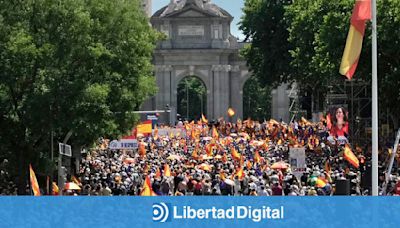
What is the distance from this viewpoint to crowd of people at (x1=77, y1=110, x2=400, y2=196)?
28797 millimetres

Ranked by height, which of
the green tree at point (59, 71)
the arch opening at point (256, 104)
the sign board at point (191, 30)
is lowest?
the arch opening at point (256, 104)

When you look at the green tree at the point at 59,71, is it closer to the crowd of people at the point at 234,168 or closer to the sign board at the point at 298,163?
the crowd of people at the point at 234,168

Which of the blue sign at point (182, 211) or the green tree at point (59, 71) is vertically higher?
the green tree at point (59, 71)

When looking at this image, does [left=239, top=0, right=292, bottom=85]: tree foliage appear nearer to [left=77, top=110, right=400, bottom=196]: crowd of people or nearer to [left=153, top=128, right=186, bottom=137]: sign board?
[left=77, top=110, right=400, bottom=196]: crowd of people

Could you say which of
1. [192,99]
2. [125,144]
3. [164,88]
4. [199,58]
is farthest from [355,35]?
[192,99]

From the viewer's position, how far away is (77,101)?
107 ft

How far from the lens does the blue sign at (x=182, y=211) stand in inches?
640

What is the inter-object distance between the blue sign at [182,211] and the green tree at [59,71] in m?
15.4

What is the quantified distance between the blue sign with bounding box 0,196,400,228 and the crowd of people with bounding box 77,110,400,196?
8.41 m

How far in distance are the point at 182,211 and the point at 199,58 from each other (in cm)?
9157

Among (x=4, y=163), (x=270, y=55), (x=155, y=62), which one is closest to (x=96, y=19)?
(x=4, y=163)

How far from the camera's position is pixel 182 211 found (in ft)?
53.8

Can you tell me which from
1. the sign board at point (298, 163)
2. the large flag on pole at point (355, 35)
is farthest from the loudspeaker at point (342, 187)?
the sign board at point (298, 163)

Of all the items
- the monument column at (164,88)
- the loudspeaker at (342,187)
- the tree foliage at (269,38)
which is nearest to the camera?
the loudspeaker at (342,187)
